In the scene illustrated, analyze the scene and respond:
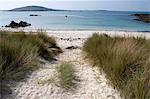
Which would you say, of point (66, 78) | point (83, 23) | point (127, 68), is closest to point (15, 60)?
point (66, 78)

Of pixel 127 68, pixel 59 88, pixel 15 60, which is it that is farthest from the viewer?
pixel 15 60

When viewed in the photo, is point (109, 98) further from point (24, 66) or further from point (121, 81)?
point (24, 66)

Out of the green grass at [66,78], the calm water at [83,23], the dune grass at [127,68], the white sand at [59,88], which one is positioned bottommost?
the calm water at [83,23]

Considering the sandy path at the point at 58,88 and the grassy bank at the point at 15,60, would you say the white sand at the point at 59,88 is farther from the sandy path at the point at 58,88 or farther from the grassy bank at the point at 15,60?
the grassy bank at the point at 15,60

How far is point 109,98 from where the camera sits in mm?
4926

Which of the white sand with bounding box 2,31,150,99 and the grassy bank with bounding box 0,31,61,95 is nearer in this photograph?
the white sand with bounding box 2,31,150,99

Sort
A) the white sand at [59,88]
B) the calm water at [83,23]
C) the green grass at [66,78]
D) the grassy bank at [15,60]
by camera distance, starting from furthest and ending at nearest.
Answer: the calm water at [83,23], the grassy bank at [15,60], the green grass at [66,78], the white sand at [59,88]

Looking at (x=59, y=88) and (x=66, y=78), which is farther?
(x=66, y=78)

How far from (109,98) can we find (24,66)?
1.89 m

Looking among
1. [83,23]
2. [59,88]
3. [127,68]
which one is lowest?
[83,23]

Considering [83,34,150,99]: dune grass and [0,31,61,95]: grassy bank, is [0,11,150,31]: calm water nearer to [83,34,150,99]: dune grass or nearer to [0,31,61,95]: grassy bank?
[0,31,61,95]: grassy bank

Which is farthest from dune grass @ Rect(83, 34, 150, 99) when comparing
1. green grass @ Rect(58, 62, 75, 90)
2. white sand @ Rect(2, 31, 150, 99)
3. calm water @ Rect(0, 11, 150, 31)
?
calm water @ Rect(0, 11, 150, 31)

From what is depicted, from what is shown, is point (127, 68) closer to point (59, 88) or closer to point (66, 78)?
point (66, 78)

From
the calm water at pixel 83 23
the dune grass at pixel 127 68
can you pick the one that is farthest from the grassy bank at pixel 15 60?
the calm water at pixel 83 23
